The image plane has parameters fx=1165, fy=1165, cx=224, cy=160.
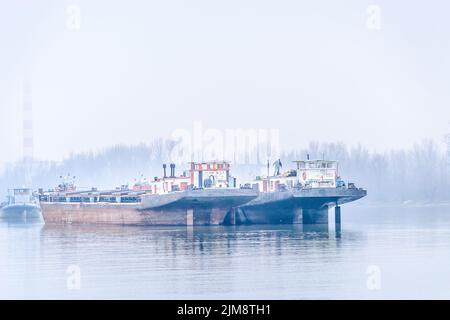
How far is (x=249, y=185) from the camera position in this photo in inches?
2087

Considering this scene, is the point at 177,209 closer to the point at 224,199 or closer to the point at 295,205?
the point at 224,199

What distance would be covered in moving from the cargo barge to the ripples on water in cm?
296

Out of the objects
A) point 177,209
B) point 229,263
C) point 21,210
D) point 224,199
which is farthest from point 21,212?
point 229,263

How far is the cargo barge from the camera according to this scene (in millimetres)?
47719

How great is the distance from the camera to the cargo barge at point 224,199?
157 ft

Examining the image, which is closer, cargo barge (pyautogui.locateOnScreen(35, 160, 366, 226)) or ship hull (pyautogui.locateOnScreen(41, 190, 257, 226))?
ship hull (pyautogui.locateOnScreen(41, 190, 257, 226))

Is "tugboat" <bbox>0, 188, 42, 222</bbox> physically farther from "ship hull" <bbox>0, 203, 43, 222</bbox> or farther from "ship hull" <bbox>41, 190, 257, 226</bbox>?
"ship hull" <bbox>41, 190, 257, 226</bbox>

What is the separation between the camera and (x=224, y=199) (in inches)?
1864

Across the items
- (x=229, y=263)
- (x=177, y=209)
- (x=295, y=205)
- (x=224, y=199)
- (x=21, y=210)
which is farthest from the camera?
(x=21, y=210)

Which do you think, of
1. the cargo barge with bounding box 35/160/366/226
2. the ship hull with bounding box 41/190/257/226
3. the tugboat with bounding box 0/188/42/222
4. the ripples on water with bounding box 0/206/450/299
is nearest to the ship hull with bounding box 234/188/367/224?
the cargo barge with bounding box 35/160/366/226

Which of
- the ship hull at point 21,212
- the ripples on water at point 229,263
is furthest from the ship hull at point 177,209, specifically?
the ship hull at point 21,212

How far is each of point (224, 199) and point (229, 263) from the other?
17733 mm
